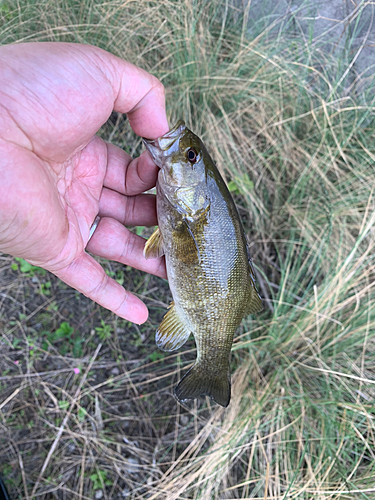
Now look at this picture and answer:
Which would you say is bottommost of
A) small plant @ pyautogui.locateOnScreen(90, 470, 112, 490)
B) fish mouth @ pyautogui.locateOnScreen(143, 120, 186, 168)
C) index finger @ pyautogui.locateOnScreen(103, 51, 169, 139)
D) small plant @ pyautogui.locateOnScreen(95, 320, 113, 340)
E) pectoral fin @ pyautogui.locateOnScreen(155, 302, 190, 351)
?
small plant @ pyautogui.locateOnScreen(90, 470, 112, 490)

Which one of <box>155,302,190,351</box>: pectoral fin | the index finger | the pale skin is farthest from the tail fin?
the index finger

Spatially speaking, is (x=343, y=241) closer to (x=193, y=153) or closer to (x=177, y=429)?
(x=193, y=153)

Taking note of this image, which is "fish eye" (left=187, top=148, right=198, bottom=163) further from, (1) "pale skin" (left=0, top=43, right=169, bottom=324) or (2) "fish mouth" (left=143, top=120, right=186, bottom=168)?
(1) "pale skin" (left=0, top=43, right=169, bottom=324)

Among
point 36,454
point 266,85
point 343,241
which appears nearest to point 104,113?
point 266,85

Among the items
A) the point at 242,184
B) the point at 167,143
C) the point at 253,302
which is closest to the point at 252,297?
the point at 253,302

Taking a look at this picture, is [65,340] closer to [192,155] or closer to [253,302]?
[253,302]

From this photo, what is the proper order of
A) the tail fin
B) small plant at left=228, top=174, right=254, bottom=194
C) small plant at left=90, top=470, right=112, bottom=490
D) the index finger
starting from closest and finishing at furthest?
the index finger < the tail fin < small plant at left=90, top=470, right=112, bottom=490 < small plant at left=228, top=174, right=254, bottom=194
